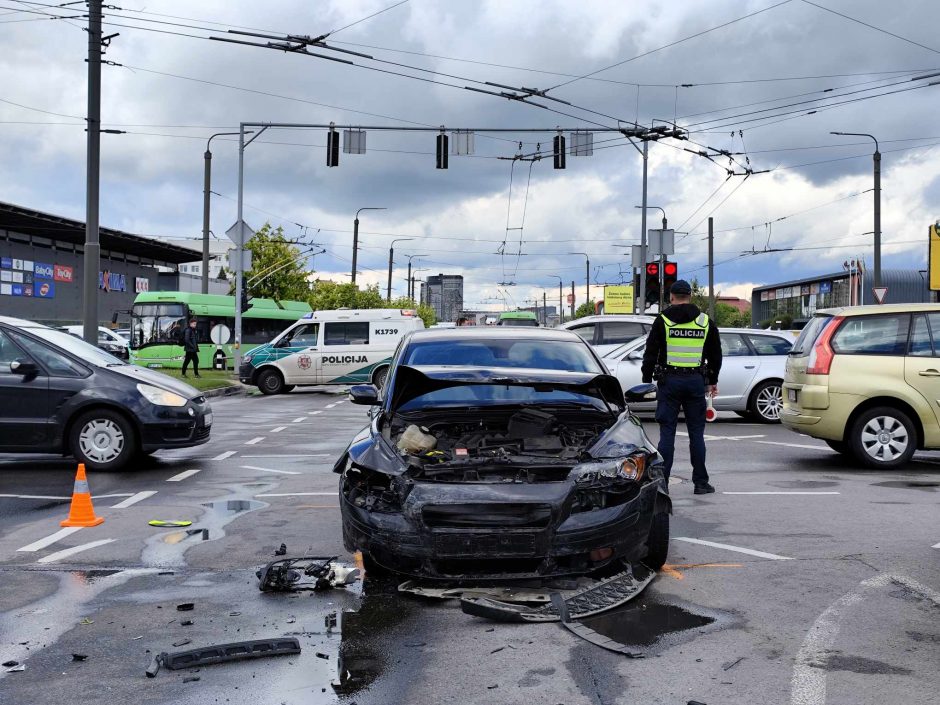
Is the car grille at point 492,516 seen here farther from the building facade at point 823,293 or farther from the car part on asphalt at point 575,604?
the building facade at point 823,293

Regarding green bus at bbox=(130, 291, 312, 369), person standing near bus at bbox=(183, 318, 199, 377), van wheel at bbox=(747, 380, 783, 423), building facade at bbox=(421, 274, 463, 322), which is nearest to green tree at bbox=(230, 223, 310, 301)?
green bus at bbox=(130, 291, 312, 369)

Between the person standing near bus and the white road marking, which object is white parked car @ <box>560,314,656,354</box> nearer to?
the white road marking

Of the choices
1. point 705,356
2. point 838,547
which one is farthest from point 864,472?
point 838,547

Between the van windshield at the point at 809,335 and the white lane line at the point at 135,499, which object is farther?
the van windshield at the point at 809,335

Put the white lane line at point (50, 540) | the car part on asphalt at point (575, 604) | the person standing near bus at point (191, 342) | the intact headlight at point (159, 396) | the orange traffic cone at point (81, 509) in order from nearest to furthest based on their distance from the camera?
the car part on asphalt at point (575, 604) → the white lane line at point (50, 540) → the orange traffic cone at point (81, 509) → the intact headlight at point (159, 396) → the person standing near bus at point (191, 342)

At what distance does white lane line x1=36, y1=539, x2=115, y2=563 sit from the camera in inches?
247

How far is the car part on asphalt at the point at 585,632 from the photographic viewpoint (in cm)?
428

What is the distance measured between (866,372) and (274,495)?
633cm

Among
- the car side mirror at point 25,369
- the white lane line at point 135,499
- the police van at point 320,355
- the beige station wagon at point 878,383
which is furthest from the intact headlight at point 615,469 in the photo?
the police van at point 320,355

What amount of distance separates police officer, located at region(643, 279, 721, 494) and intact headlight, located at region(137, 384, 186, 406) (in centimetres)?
512

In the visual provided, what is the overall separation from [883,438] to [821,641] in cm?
677

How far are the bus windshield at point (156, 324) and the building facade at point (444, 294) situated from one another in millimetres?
61929

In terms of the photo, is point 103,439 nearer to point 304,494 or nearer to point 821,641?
point 304,494

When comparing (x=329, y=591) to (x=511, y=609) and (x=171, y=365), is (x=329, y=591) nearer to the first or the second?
(x=511, y=609)
